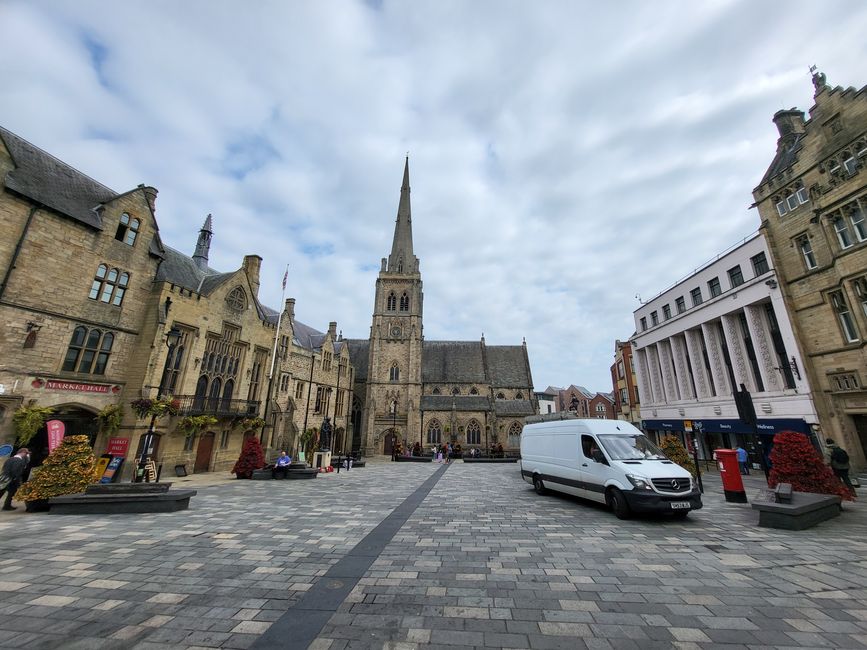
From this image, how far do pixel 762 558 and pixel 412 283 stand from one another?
137 ft

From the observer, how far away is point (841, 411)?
1723 cm

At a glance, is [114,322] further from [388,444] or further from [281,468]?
[388,444]

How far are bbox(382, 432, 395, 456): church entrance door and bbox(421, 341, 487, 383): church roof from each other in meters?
8.84

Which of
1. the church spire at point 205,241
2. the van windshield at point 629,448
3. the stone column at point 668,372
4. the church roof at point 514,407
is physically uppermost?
the church spire at point 205,241

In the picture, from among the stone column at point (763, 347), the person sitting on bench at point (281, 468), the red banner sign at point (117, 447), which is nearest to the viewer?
the red banner sign at point (117, 447)

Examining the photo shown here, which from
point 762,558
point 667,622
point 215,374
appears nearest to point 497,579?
point 667,622

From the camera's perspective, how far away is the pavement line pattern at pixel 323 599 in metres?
3.34

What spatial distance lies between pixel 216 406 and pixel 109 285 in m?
8.12

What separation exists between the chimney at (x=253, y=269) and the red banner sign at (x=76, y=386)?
999cm

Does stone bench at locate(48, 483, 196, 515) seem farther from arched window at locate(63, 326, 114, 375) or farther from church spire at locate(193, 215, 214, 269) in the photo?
church spire at locate(193, 215, 214, 269)

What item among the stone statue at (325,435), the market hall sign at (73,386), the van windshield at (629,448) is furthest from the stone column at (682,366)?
the market hall sign at (73,386)

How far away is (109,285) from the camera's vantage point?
15570mm

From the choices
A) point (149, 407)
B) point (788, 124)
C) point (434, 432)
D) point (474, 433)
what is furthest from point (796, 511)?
point (434, 432)

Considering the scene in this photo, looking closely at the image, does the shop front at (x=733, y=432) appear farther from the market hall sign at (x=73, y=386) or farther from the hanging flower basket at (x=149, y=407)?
the market hall sign at (x=73, y=386)
